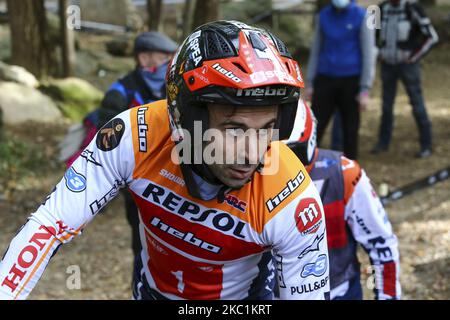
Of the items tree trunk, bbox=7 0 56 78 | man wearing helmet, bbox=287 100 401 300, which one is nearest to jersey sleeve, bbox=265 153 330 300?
man wearing helmet, bbox=287 100 401 300

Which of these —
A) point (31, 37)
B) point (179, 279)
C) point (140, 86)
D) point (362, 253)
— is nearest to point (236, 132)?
point (179, 279)

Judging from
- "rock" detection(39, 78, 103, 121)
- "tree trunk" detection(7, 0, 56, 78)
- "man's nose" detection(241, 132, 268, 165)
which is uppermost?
"man's nose" detection(241, 132, 268, 165)

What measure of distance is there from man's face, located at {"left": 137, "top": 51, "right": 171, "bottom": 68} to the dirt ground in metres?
1.98

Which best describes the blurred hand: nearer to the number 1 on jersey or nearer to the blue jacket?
the blue jacket

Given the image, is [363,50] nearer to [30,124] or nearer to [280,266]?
[30,124]

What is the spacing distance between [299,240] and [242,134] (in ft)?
1.46

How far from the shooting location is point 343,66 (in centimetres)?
822

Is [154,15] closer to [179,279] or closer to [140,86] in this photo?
[140,86]

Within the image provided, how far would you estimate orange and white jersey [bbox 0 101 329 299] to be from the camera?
2281 millimetres

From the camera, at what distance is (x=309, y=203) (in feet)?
7.92

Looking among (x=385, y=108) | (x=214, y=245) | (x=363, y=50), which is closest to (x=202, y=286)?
(x=214, y=245)

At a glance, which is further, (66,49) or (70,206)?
(66,49)

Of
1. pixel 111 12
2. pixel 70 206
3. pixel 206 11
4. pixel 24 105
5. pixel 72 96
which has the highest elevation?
pixel 70 206

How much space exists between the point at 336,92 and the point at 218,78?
636 cm
